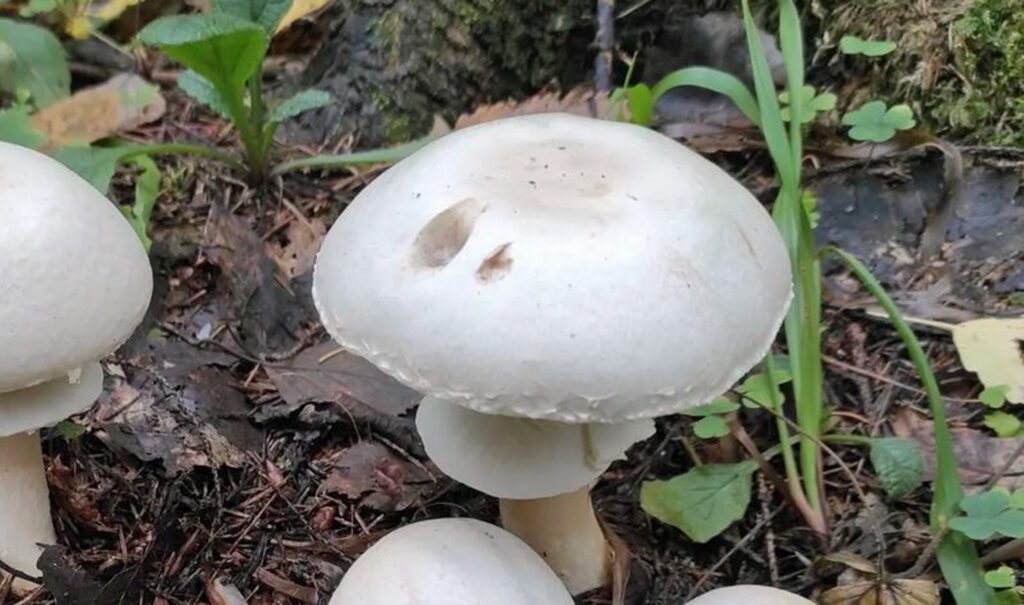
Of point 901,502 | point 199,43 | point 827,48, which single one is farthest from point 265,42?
point 901,502

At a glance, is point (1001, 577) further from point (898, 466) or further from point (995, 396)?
point (995, 396)

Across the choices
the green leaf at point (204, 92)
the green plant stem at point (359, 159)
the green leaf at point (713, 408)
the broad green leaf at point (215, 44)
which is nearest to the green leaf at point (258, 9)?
the broad green leaf at point (215, 44)

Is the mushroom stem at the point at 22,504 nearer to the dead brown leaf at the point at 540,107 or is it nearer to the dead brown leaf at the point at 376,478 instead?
the dead brown leaf at the point at 376,478

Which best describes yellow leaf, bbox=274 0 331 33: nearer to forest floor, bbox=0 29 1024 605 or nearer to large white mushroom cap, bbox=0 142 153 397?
forest floor, bbox=0 29 1024 605

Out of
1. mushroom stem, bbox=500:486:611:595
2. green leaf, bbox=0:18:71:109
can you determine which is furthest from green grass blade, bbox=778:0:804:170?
green leaf, bbox=0:18:71:109

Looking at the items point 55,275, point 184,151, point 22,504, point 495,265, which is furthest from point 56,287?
point 184,151

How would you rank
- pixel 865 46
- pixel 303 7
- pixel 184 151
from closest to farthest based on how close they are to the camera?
pixel 865 46, pixel 184 151, pixel 303 7

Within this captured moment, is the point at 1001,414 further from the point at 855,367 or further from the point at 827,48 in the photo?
the point at 827,48
